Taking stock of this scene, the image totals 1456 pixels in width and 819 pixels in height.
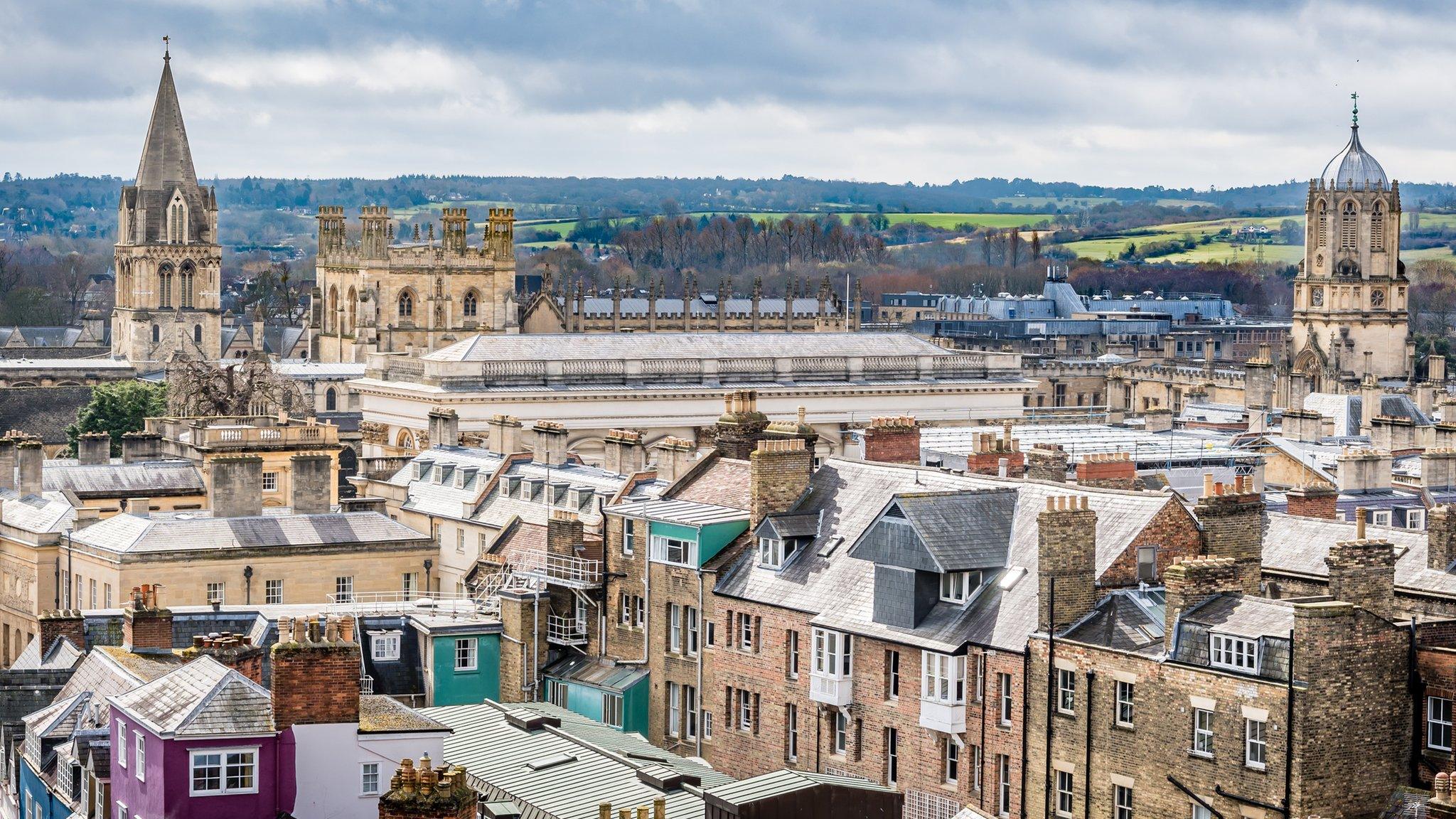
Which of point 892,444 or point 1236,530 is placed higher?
point 892,444

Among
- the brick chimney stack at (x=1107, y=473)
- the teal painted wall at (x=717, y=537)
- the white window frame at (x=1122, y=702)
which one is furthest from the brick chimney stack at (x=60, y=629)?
the white window frame at (x=1122, y=702)

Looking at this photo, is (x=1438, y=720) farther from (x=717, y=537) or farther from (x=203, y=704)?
(x=203, y=704)

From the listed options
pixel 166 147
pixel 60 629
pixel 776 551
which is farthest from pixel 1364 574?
pixel 166 147

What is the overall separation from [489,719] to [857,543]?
7.41m

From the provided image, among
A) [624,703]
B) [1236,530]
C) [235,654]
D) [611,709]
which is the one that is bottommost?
[611,709]

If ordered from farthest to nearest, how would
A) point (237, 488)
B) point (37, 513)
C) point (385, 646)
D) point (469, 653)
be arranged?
point (37, 513) < point (237, 488) < point (469, 653) < point (385, 646)

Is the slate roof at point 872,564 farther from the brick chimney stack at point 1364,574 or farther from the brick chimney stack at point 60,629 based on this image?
the brick chimney stack at point 60,629

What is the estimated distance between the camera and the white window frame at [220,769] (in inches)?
1313

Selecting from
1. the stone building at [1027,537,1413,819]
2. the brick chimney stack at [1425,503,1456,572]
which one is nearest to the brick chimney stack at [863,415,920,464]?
the brick chimney stack at [1425,503,1456,572]

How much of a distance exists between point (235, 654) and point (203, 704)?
5380 millimetres

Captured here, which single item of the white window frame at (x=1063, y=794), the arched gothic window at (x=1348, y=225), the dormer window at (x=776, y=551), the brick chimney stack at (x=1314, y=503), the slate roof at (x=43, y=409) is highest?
the arched gothic window at (x=1348, y=225)

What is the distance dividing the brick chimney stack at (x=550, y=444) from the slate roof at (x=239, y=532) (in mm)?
4660

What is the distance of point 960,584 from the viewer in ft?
150

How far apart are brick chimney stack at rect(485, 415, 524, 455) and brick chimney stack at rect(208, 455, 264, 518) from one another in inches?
495
